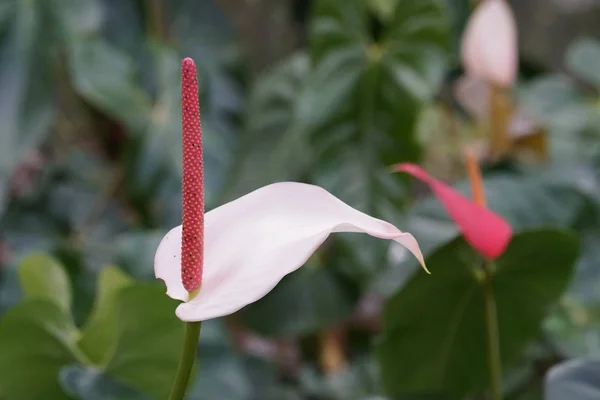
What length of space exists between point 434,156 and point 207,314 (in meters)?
1.08

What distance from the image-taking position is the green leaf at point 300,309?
79 cm

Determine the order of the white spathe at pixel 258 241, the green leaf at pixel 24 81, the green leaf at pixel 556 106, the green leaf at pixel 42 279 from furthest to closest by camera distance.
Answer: the green leaf at pixel 556 106 < the green leaf at pixel 24 81 < the green leaf at pixel 42 279 < the white spathe at pixel 258 241

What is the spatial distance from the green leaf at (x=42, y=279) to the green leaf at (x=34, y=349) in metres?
0.03

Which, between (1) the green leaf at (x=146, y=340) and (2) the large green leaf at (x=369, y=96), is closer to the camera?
(1) the green leaf at (x=146, y=340)

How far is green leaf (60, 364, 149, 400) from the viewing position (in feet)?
1.24

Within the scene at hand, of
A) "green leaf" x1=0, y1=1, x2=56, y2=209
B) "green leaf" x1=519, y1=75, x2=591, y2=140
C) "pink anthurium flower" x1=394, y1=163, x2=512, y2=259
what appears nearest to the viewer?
"pink anthurium flower" x1=394, y1=163, x2=512, y2=259

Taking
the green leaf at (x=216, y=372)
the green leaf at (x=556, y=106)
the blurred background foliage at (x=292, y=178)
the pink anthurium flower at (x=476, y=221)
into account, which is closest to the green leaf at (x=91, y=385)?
the blurred background foliage at (x=292, y=178)

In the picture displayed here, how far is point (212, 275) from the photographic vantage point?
0.74 ft

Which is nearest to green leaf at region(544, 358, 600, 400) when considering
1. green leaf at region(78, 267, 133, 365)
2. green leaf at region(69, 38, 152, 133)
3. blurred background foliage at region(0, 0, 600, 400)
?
blurred background foliage at region(0, 0, 600, 400)

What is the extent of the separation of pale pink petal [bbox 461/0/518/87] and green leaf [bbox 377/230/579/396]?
0.25 metres

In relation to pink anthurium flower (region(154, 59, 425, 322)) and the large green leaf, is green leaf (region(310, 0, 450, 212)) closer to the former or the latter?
the large green leaf

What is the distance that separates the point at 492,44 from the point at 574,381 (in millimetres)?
359

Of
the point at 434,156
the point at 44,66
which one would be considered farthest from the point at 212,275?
the point at 434,156

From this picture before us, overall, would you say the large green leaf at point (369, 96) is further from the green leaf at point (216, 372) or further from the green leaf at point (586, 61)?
the green leaf at point (586, 61)
